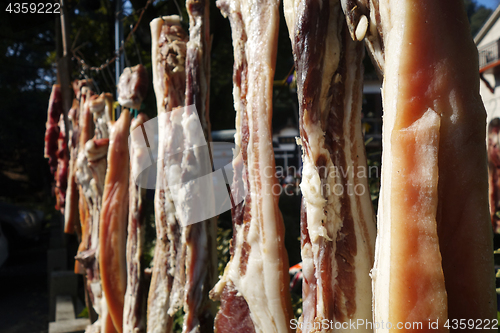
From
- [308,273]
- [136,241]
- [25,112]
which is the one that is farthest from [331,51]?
[25,112]

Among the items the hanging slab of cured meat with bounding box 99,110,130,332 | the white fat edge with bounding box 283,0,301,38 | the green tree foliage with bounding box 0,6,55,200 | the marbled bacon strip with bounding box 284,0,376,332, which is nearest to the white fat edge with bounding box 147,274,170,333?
the hanging slab of cured meat with bounding box 99,110,130,332

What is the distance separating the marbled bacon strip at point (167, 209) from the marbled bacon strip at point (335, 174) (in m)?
0.92

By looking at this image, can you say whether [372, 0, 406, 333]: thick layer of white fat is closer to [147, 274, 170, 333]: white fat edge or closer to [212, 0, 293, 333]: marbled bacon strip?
[212, 0, 293, 333]: marbled bacon strip

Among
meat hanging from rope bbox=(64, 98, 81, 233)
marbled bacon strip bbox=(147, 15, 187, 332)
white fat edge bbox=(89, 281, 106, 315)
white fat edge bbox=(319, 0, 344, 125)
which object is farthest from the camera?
meat hanging from rope bbox=(64, 98, 81, 233)

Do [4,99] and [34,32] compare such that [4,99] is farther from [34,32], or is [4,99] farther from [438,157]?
[438,157]

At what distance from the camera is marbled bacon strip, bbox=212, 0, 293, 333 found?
1.26 m

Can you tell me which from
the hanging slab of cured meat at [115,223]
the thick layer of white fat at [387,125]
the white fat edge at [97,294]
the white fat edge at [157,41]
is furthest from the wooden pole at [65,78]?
the thick layer of white fat at [387,125]

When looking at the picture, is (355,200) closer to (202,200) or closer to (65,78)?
(202,200)

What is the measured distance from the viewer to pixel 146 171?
217 cm

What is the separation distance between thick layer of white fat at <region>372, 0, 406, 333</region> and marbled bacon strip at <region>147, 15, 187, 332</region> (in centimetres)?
114

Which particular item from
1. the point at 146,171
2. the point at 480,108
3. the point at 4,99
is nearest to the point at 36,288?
the point at 146,171

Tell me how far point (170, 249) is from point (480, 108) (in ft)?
4.90

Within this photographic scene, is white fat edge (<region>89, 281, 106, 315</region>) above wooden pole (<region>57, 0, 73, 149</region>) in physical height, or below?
below

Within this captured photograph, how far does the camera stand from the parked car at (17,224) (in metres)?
9.16
